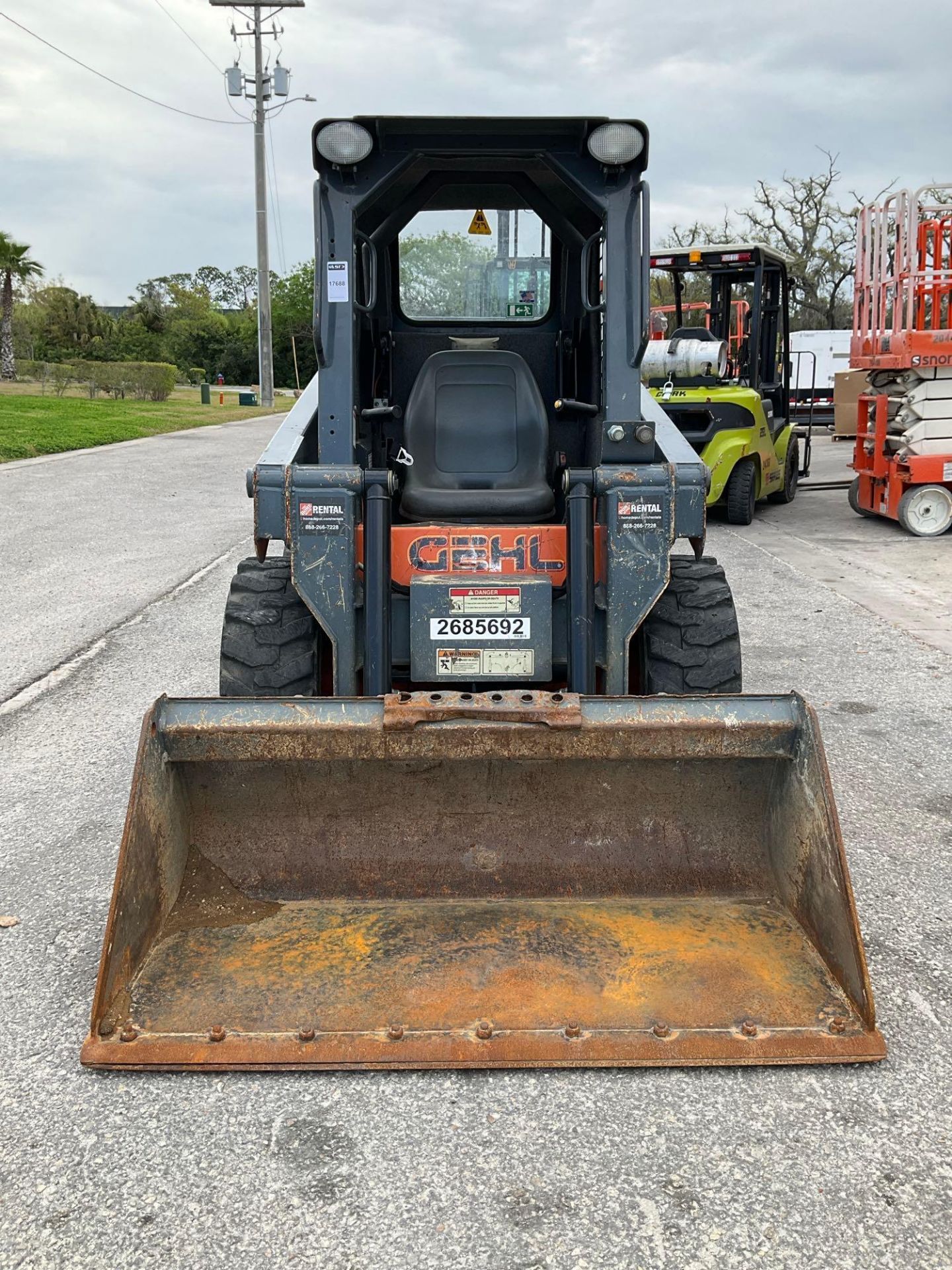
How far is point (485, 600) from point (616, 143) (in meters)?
1.66

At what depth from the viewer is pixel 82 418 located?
25.5m

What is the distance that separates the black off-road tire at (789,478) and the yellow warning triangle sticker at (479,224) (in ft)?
29.9

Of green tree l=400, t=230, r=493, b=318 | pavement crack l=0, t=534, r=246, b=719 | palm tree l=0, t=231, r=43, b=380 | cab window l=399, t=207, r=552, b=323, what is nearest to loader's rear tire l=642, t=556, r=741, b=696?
cab window l=399, t=207, r=552, b=323

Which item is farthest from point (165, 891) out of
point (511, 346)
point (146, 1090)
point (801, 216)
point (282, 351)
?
point (282, 351)

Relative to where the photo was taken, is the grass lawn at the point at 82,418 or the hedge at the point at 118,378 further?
the hedge at the point at 118,378

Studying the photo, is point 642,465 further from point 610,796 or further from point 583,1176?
point 583,1176

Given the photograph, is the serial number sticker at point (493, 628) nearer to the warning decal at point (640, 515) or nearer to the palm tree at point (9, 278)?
the warning decal at point (640, 515)

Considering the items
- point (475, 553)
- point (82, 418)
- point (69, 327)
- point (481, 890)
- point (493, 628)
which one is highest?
point (69, 327)

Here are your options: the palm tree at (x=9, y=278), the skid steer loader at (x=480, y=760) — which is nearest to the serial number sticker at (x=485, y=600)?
the skid steer loader at (x=480, y=760)

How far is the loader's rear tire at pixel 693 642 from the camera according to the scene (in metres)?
4.14

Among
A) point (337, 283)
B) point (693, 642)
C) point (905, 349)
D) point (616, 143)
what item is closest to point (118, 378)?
point (905, 349)

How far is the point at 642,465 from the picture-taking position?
13.1 ft

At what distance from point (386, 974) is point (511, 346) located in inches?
133

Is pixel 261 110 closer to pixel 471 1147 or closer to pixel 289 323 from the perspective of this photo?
pixel 289 323
